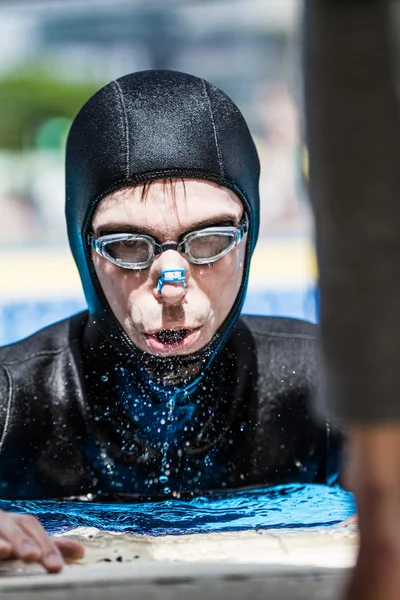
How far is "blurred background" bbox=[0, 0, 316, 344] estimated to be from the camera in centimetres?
723

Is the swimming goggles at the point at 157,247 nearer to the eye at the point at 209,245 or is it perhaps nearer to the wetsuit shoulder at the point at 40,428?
the eye at the point at 209,245

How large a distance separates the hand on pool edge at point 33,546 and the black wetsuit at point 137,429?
3.11 ft

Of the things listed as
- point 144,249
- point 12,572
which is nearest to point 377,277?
point 12,572

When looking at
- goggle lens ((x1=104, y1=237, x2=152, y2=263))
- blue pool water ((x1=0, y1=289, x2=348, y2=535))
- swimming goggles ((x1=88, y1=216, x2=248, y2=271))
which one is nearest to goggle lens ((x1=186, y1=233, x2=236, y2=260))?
swimming goggles ((x1=88, y1=216, x2=248, y2=271))

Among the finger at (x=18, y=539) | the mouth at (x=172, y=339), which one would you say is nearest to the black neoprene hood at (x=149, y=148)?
the mouth at (x=172, y=339)

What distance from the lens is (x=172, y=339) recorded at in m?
2.33

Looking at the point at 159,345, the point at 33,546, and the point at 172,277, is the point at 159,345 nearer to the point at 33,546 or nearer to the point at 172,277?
the point at 172,277

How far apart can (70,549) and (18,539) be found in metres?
0.10

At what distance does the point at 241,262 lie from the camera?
2508 millimetres

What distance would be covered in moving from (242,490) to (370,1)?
2.10 meters

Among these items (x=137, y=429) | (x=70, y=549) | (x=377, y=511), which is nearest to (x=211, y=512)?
(x=137, y=429)

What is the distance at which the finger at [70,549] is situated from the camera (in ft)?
5.10

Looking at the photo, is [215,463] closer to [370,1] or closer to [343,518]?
[343,518]

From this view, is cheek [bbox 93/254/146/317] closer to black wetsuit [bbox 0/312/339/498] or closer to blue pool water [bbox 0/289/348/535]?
black wetsuit [bbox 0/312/339/498]
